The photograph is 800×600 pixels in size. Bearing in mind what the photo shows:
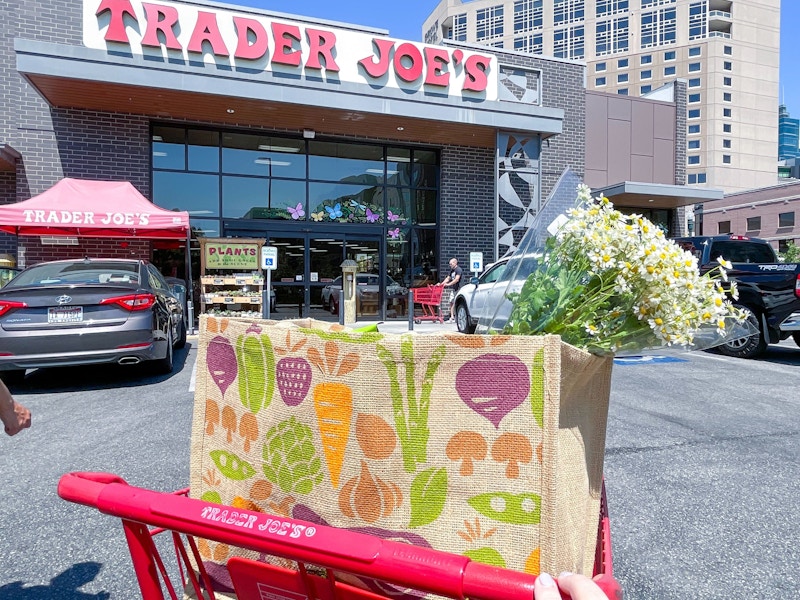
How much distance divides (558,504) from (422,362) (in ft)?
1.40

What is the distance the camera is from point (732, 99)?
7688cm

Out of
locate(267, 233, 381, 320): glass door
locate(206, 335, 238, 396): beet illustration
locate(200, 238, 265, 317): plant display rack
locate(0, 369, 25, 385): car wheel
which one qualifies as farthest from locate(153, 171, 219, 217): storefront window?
locate(206, 335, 238, 396): beet illustration

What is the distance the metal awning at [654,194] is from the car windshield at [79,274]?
42.3 ft

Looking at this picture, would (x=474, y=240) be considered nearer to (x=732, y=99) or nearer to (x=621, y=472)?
(x=621, y=472)

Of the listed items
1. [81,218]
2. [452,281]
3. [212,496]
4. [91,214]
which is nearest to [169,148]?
[91,214]

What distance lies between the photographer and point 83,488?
1.15 m

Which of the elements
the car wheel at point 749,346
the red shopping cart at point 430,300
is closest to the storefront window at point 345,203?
the red shopping cart at point 430,300

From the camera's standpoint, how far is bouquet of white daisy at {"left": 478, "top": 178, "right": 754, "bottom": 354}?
1.31 m

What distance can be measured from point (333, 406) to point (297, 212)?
13.0 meters

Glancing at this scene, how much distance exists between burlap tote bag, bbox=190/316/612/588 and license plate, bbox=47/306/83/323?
205 inches

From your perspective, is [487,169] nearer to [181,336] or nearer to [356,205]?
[356,205]

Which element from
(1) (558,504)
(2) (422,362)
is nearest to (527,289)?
(2) (422,362)

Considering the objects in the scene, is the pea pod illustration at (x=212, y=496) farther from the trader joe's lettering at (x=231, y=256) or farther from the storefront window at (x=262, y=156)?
the storefront window at (x=262, y=156)

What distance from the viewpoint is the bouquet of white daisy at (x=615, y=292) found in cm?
131
